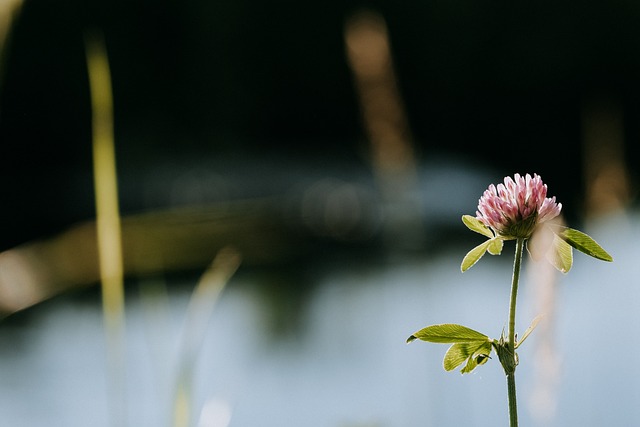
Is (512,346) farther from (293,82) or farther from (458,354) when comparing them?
(293,82)

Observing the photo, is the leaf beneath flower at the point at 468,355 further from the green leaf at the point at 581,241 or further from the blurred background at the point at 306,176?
the blurred background at the point at 306,176

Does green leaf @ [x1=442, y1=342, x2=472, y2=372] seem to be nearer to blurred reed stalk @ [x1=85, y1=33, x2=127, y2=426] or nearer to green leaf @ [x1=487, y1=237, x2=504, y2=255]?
green leaf @ [x1=487, y1=237, x2=504, y2=255]

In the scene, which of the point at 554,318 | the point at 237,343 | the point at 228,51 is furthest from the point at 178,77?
the point at 554,318

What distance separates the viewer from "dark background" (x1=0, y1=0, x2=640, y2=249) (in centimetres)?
697

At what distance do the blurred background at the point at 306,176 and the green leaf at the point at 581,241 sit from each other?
230 centimetres

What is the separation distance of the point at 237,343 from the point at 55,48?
3624 millimetres

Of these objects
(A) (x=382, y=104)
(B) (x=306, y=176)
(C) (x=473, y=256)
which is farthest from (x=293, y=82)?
(C) (x=473, y=256)

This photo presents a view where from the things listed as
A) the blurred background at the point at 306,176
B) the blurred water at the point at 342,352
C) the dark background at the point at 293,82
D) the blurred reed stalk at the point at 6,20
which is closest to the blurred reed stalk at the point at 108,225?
the blurred reed stalk at the point at 6,20

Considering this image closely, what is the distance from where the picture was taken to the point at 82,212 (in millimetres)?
6289

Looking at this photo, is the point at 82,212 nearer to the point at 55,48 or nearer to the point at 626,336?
the point at 55,48

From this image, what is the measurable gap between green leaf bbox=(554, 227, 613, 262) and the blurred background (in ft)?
7.55

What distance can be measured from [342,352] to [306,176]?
3.05 m

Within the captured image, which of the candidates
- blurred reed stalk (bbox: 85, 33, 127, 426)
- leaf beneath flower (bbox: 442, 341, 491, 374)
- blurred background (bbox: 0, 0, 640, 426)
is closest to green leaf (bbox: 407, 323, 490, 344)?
leaf beneath flower (bbox: 442, 341, 491, 374)

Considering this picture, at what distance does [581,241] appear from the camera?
12.9 inches
